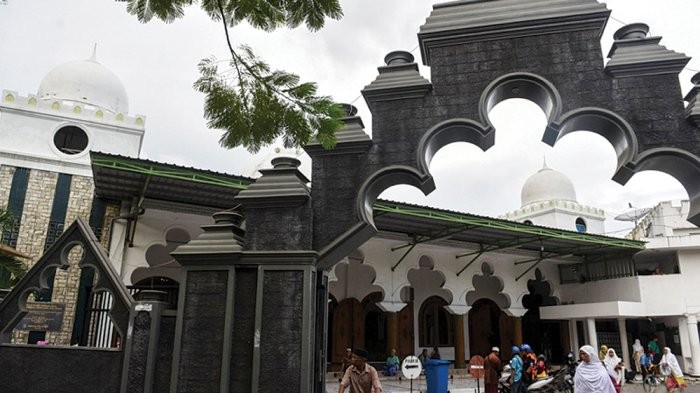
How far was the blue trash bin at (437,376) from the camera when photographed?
10.5 m

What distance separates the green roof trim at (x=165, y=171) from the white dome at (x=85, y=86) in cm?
540

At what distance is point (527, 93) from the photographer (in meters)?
5.80

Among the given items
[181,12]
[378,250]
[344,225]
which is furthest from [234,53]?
[378,250]

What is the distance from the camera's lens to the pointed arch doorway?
19953 millimetres

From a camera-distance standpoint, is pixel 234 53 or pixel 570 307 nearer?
pixel 234 53

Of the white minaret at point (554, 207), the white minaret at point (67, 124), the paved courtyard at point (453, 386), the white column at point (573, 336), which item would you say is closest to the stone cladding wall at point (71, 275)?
the white minaret at point (67, 124)

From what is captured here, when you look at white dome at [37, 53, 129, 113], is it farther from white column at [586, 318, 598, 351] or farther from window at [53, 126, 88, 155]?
white column at [586, 318, 598, 351]

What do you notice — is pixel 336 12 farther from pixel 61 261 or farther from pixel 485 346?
pixel 485 346

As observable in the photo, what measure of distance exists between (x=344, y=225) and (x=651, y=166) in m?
3.25

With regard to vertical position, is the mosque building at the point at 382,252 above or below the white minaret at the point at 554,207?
below

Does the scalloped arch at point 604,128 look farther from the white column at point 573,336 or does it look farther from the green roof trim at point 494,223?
the white column at point 573,336

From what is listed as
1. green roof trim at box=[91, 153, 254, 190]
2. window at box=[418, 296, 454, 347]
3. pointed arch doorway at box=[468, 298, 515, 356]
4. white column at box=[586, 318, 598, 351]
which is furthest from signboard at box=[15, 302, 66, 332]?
white column at box=[586, 318, 598, 351]

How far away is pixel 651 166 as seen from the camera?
5.35 metres

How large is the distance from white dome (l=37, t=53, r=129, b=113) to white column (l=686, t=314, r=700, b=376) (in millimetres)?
19740
